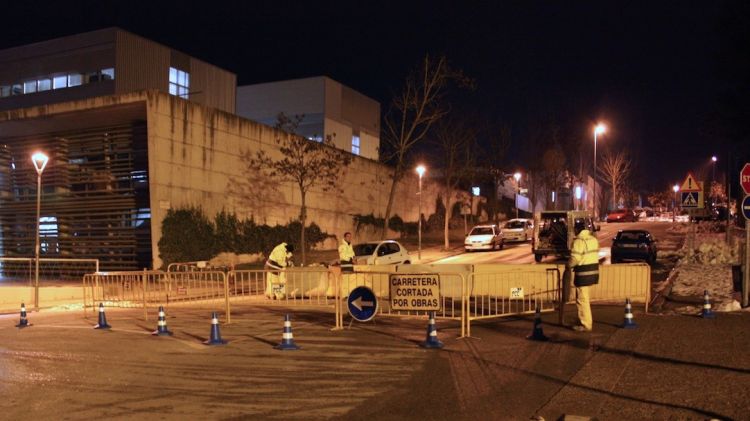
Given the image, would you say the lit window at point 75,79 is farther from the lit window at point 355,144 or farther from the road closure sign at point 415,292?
the road closure sign at point 415,292

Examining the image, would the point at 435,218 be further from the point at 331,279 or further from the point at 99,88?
the point at 331,279

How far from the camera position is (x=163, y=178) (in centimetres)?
2597

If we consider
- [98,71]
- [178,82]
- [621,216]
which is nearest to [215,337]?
[98,71]

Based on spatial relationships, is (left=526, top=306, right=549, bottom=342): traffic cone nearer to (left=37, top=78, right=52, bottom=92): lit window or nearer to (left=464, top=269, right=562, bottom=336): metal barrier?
(left=464, top=269, right=562, bottom=336): metal barrier

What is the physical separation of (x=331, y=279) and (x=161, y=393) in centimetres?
983

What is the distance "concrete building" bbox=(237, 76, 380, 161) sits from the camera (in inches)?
2112

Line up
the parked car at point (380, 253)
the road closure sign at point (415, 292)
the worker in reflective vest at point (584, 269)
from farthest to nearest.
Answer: the parked car at point (380, 253) < the road closure sign at point (415, 292) < the worker in reflective vest at point (584, 269)

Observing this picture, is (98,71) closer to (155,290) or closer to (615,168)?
(155,290)

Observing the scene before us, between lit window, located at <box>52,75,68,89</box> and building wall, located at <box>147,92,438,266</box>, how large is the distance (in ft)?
55.8

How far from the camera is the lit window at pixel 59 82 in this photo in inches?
1606

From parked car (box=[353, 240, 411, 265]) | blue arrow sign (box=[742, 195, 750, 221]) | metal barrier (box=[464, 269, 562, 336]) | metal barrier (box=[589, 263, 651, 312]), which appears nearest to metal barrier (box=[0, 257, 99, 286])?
parked car (box=[353, 240, 411, 265])

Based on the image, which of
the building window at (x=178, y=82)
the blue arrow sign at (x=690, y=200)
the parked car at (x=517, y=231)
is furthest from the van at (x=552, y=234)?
the building window at (x=178, y=82)

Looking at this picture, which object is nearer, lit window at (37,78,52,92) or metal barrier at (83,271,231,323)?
metal barrier at (83,271,231,323)

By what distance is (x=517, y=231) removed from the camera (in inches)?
1538
